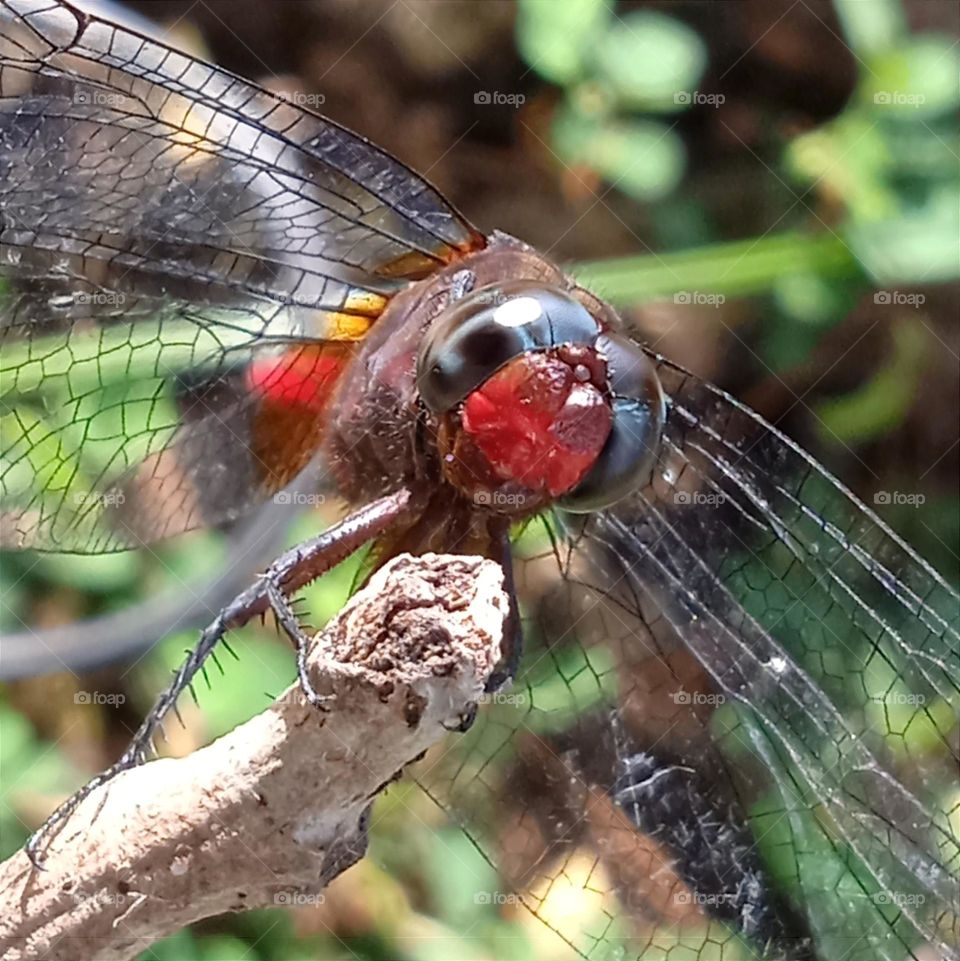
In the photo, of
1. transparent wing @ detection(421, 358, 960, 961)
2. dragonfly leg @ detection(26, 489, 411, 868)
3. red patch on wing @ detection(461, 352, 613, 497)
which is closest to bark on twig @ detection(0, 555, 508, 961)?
dragonfly leg @ detection(26, 489, 411, 868)

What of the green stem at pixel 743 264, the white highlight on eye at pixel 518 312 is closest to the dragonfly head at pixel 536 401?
the white highlight on eye at pixel 518 312

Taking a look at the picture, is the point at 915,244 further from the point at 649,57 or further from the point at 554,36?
the point at 554,36

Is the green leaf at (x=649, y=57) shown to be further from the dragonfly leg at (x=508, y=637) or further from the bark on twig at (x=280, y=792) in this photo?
the bark on twig at (x=280, y=792)

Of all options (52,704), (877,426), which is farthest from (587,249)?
(52,704)

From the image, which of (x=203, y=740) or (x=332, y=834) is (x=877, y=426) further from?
(x=332, y=834)

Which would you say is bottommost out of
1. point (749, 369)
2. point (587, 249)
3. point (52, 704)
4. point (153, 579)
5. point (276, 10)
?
point (52, 704)
